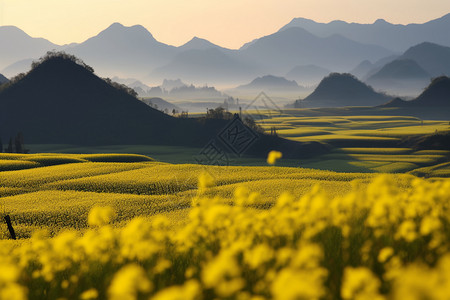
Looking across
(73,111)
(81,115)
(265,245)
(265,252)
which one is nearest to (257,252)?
(265,252)

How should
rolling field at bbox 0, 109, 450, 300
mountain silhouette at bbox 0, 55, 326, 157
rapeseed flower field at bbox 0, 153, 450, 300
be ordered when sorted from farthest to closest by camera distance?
mountain silhouette at bbox 0, 55, 326, 157 < rapeseed flower field at bbox 0, 153, 450, 300 < rolling field at bbox 0, 109, 450, 300

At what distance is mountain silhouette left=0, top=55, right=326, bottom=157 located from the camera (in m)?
155

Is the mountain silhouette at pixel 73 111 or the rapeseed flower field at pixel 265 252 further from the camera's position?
the mountain silhouette at pixel 73 111

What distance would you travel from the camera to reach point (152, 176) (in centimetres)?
4012

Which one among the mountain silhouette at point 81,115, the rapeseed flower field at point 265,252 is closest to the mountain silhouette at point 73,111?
the mountain silhouette at point 81,115

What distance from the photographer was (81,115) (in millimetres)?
163375

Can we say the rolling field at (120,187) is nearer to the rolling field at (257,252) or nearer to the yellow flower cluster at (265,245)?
the rolling field at (257,252)

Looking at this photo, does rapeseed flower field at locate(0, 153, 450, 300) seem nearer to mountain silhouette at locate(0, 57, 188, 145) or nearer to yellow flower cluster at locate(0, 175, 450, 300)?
yellow flower cluster at locate(0, 175, 450, 300)

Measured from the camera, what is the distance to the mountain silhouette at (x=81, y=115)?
508 feet

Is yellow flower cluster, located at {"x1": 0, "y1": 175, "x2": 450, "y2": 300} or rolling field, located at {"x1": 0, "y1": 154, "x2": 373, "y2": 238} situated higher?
yellow flower cluster, located at {"x1": 0, "y1": 175, "x2": 450, "y2": 300}

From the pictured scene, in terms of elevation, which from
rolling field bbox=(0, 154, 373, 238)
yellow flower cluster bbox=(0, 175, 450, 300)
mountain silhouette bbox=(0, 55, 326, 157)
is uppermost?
mountain silhouette bbox=(0, 55, 326, 157)

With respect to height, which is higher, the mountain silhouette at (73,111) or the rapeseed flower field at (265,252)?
the mountain silhouette at (73,111)

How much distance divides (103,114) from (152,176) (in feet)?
430

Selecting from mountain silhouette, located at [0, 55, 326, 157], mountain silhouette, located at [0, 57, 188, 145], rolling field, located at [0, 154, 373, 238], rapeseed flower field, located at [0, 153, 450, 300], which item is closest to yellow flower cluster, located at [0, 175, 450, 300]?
rapeseed flower field, located at [0, 153, 450, 300]
